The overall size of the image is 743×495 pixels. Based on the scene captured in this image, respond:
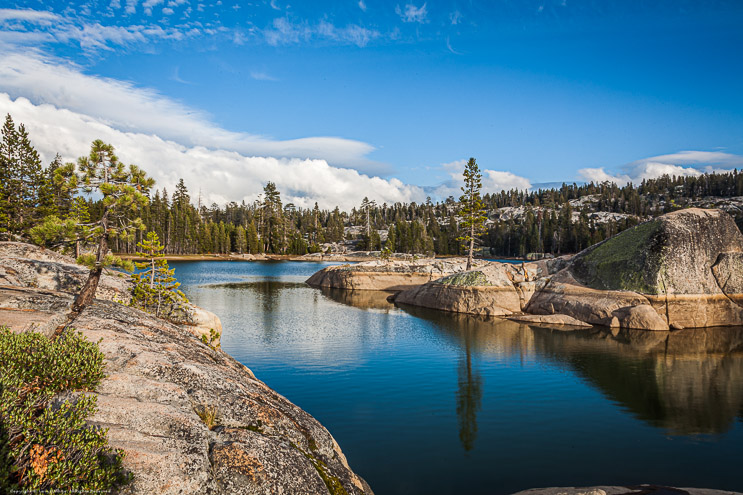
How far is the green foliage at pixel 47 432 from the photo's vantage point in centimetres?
482

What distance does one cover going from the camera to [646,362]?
22.9m

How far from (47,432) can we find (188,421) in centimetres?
217

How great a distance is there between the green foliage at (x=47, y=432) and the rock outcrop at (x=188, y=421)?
415 millimetres

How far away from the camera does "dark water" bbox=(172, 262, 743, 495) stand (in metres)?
11.8

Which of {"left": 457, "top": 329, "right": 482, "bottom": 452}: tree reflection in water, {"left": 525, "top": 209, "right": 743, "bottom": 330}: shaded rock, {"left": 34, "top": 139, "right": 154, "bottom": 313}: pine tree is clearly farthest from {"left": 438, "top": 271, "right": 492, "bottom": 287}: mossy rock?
{"left": 34, "top": 139, "right": 154, "bottom": 313}: pine tree

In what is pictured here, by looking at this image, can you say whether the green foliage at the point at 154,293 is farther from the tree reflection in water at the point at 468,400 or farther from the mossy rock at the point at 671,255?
the mossy rock at the point at 671,255

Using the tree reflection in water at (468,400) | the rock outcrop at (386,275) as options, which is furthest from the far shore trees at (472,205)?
the tree reflection in water at (468,400)

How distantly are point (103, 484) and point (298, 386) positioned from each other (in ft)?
45.0

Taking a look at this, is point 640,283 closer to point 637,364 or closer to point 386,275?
point 637,364

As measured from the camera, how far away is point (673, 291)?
3100 centimetres

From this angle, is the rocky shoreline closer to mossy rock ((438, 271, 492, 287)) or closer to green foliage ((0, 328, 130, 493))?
mossy rock ((438, 271, 492, 287))

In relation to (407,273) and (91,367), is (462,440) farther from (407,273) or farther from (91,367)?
(407,273)

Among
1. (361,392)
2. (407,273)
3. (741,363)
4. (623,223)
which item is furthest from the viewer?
(623,223)

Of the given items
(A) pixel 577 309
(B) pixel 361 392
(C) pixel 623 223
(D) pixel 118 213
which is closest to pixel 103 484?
(D) pixel 118 213
